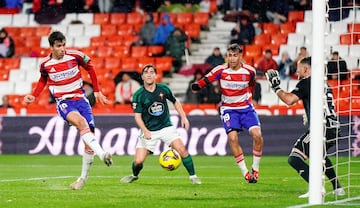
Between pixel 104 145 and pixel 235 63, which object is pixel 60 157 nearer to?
pixel 104 145

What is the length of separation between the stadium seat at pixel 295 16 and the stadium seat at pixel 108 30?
566 centimetres

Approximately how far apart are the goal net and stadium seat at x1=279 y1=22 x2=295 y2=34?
1715 millimetres

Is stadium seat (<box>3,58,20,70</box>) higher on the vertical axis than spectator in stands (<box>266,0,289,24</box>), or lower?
Answer: lower

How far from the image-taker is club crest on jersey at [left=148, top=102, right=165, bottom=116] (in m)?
15.9

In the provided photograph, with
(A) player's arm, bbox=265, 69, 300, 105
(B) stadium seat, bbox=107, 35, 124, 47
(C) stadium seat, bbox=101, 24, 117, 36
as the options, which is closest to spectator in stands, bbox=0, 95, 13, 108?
(B) stadium seat, bbox=107, 35, 124, 47

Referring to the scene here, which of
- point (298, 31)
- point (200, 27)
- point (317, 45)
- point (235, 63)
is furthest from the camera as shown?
point (200, 27)

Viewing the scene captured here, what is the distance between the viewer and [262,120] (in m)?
23.5

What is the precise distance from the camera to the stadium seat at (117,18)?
105 feet

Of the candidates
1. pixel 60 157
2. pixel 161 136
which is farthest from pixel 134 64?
pixel 161 136

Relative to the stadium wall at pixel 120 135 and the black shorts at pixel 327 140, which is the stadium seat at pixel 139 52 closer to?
the stadium wall at pixel 120 135

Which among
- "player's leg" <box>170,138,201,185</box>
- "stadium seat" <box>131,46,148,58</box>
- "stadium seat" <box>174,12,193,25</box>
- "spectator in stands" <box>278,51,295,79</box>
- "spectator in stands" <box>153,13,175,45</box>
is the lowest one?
"player's leg" <box>170,138,201,185</box>

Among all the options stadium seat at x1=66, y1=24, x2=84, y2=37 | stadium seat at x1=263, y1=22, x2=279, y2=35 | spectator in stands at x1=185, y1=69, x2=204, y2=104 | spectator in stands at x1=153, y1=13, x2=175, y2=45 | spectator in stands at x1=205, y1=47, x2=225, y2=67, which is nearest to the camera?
spectator in stands at x1=185, y1=69, x2=204, y2=104

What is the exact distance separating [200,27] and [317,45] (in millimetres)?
18835

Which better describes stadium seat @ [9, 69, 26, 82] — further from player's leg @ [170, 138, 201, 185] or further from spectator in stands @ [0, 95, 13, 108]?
player's leg @ [170, 138, 201, 185]
